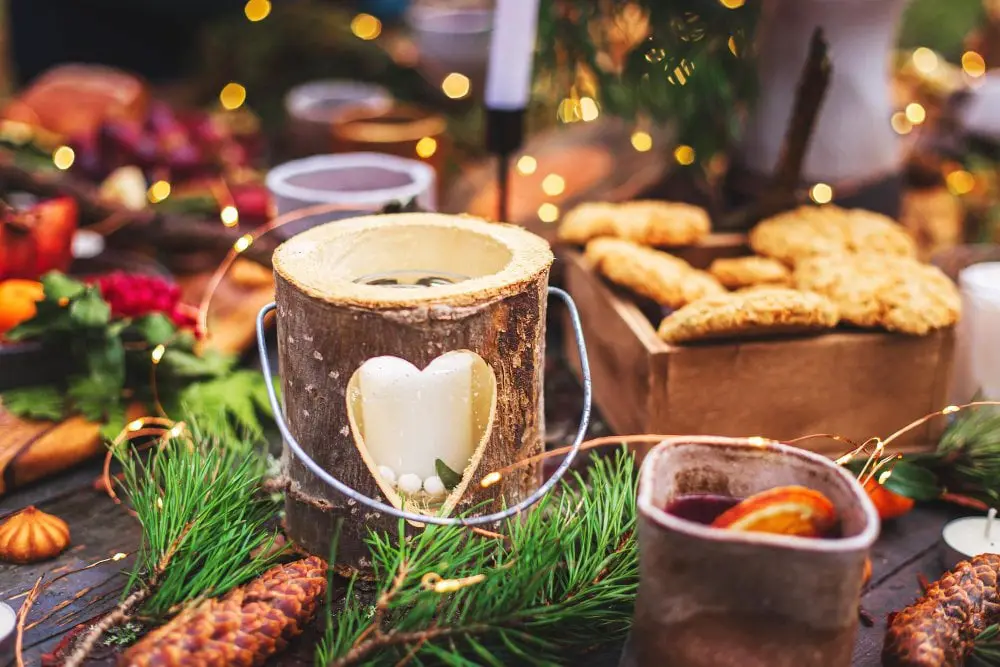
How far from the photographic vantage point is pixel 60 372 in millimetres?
1163

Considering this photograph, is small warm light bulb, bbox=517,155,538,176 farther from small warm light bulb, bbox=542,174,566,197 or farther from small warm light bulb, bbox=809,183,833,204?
small warm light bulb, bbox=809,183,833,204

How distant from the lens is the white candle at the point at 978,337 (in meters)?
1.16

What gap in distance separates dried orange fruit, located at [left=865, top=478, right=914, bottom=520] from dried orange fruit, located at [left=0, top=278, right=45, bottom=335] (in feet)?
3.32

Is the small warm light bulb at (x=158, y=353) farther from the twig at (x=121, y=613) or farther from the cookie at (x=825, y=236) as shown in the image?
the cookie at (x=825, y=236)

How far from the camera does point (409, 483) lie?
913 millimetres

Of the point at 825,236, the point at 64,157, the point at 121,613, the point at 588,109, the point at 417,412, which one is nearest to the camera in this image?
the point at 121,613

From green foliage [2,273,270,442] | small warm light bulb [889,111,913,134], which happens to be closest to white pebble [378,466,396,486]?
green foliage [2,273,270,442]

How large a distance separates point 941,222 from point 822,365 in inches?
33.0

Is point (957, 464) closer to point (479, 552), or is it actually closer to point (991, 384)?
point (991, 384)

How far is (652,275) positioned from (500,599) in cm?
50

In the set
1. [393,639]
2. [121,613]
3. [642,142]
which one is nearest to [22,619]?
[121,613]

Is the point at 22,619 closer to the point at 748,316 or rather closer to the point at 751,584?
the point at 751,584

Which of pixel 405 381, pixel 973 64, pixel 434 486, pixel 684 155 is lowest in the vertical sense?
pixel 434 486

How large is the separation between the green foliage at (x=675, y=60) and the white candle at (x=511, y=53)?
205mm
